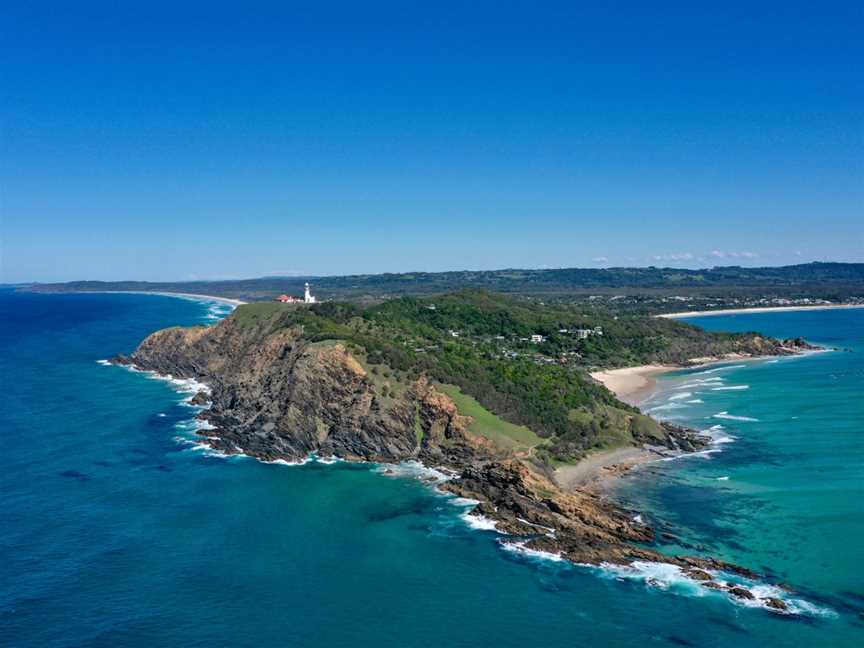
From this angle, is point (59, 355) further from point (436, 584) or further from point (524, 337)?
point (436, 584)

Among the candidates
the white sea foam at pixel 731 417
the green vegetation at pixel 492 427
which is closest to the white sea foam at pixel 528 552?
the green vegetation at pixel 492 427

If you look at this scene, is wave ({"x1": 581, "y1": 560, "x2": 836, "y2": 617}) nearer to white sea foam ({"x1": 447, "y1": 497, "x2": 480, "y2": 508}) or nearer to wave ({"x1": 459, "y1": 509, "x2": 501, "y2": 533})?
wave ({"x1": 459, "y1": 509, "x2": 501, "y2": 533})

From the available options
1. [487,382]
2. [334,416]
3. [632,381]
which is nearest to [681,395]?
[632,381]

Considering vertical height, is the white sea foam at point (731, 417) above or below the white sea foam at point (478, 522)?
above

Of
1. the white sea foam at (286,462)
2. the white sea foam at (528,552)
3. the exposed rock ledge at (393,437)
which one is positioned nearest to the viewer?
the white sea foam at (528,552)

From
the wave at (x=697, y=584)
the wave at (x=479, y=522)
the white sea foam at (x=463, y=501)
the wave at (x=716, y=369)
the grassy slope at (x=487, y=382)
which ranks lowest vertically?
the wave at (x=697, y=584)

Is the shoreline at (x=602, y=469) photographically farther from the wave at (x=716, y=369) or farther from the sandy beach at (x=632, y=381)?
the wave at (x=716, y=369)

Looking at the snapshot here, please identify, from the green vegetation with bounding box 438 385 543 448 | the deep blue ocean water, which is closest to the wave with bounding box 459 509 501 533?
the deep blue ocean water
